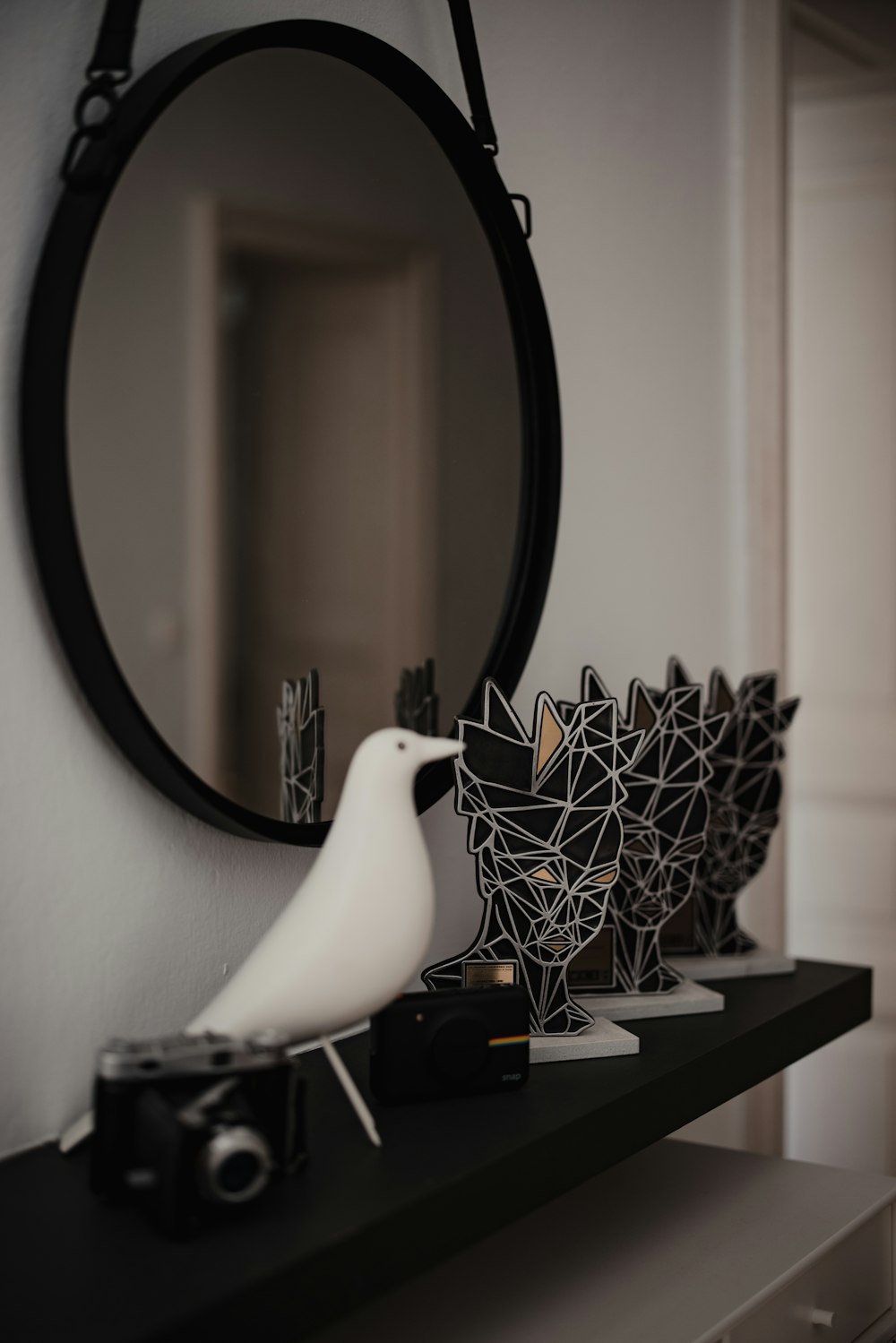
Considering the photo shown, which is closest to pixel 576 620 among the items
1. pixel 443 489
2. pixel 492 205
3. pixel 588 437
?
pixel 588 437

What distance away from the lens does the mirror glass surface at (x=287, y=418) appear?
0.87 m

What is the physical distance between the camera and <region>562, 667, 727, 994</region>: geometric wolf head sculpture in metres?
1.17

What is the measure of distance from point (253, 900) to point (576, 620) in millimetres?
552

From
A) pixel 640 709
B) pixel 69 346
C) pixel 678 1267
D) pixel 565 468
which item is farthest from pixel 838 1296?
pixel 69 346

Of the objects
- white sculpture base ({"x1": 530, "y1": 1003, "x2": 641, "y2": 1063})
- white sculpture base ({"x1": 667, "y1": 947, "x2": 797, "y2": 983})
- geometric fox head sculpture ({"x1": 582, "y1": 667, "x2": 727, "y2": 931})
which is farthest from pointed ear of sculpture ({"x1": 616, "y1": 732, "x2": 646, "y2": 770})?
white sculpture base ({"x1": 667, "y1": 947, "x2": 797, "y2": 983})

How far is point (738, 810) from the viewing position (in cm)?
136

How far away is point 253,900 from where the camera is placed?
40.0 inches

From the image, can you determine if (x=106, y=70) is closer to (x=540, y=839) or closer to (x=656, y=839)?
(x=540, y=839)

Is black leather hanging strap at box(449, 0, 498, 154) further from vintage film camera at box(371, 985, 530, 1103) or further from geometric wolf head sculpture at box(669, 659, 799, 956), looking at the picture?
vintage film camera at box(371, 985, 530, 1103)

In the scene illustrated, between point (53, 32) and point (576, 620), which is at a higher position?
point (53, 32)

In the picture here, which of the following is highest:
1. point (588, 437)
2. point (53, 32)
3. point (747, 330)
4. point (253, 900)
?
point (747, 330)

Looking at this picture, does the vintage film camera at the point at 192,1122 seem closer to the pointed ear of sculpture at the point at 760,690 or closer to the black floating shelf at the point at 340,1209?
the black floating shelf at the point at 340,1209

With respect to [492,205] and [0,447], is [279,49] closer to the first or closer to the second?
[492,205]

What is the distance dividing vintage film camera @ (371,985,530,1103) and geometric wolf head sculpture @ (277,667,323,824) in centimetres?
18
